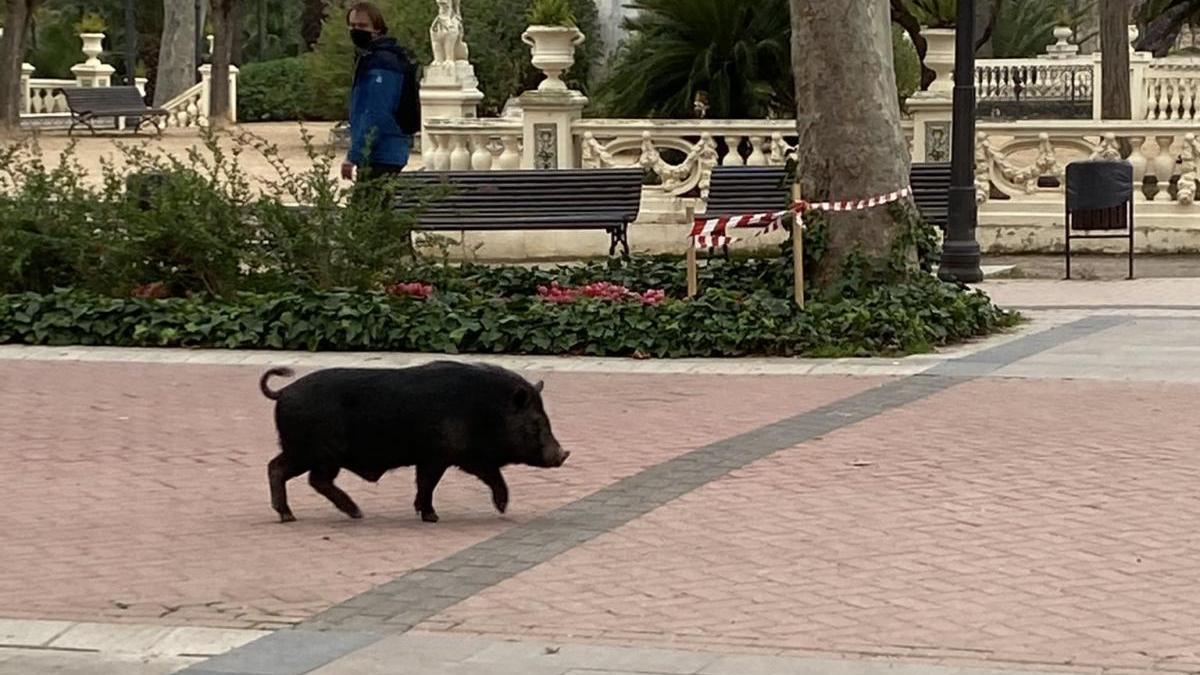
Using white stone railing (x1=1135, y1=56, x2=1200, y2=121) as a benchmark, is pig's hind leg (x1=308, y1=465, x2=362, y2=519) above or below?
below

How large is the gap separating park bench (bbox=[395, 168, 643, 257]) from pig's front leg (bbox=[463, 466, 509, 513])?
9007 mm

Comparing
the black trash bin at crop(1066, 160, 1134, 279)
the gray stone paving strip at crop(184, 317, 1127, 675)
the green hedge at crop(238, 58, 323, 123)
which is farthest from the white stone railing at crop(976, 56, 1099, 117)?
the gray stone paving strip at crop(184, 317, 1127, 675)

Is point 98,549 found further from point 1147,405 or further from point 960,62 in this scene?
point 960,62

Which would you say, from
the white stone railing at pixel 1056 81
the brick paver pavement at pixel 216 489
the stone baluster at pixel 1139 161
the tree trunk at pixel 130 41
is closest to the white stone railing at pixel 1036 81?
the white stone railing at pixel 1056 81

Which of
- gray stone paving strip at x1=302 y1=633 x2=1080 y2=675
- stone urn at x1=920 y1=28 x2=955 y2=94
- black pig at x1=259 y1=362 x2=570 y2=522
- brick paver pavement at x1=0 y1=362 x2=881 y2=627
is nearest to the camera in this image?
gray stone paving strip at x1=302 y1=633 x2=1080 y2=675

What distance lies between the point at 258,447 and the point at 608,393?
2.17 m

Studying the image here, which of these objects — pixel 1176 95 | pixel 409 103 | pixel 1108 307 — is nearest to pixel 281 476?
pixel 409 103

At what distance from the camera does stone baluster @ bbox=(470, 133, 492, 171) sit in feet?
70.6

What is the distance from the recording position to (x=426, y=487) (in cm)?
867

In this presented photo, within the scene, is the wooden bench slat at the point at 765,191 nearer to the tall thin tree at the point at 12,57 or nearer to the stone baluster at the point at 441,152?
the stone baluster at the point at 441,152

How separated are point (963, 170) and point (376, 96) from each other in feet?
16.2

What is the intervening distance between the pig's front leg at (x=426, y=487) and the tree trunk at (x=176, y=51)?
38.8 meters

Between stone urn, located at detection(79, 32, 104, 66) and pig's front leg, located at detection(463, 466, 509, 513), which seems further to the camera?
stone urn, located at detection(79, 32, 104, 66)

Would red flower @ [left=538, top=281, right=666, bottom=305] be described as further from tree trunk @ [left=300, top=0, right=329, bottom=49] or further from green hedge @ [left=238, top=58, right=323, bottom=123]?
tree trunk @ [left=300, top=0, right=329, bottom=49]
